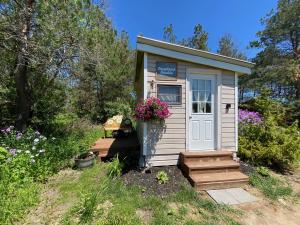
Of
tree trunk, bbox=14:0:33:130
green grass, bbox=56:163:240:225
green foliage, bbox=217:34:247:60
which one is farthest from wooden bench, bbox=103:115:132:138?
green foliage, bbox=217:34:247:60

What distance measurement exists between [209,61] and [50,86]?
6289 millimetres

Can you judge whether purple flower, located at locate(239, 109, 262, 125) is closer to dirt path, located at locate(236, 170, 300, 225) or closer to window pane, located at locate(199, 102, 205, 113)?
window pane, located at locate(199, 102, 205, 113)

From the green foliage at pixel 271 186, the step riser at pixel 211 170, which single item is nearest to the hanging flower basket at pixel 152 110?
the step riser at pixel 211 170

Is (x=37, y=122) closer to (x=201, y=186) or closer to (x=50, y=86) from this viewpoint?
(x=50, y=86)

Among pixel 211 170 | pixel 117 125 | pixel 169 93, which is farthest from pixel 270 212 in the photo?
pixel 117 125

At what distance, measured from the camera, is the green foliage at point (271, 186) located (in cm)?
372

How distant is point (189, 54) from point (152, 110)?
167 centimetres

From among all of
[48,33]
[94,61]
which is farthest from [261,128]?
[48,33]

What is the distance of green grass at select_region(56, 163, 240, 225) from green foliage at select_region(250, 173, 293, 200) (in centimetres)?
113

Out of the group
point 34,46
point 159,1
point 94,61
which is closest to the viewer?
point 34,46

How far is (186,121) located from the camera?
4758 millimetres

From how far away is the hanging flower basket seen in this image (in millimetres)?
4215

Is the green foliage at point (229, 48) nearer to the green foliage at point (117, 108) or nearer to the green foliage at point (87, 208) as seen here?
the green foliage at point (117, 108)

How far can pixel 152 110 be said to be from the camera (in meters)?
4.23
